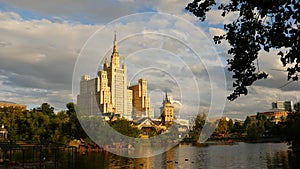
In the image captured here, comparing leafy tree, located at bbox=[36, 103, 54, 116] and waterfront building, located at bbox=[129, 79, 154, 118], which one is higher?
waterfront building, located at bbox=[129, 79, 154, 118]

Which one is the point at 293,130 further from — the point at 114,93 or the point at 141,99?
the point at 141,99

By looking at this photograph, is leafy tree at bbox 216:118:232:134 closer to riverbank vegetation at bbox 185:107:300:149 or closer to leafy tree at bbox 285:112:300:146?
riverbank vegetation at bbox 185:107:300:149

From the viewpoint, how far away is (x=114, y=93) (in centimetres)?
14362

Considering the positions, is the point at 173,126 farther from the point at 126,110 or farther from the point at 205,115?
the point at 126,110

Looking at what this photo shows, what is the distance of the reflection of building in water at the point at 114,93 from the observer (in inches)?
5172

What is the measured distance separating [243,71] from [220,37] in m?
1.35

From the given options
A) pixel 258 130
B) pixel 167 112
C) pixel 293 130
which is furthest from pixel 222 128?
pixel 293 130

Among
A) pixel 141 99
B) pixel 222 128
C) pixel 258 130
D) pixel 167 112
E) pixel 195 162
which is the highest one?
pixel 141 99

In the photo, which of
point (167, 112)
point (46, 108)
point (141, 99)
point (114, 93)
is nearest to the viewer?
point (46, 108)

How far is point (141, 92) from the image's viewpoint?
17150cm

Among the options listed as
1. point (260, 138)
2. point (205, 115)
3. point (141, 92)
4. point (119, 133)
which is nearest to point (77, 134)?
point (119, 133)

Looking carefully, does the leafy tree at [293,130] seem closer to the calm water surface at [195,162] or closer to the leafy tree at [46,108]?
the calm water surface at [195,162]

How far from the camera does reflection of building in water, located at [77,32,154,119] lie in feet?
431

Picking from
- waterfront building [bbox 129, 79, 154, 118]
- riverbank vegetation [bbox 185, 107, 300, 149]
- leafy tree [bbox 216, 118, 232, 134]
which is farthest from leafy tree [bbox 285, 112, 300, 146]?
waterfront building [bbox 129, 79, 154, 118]
